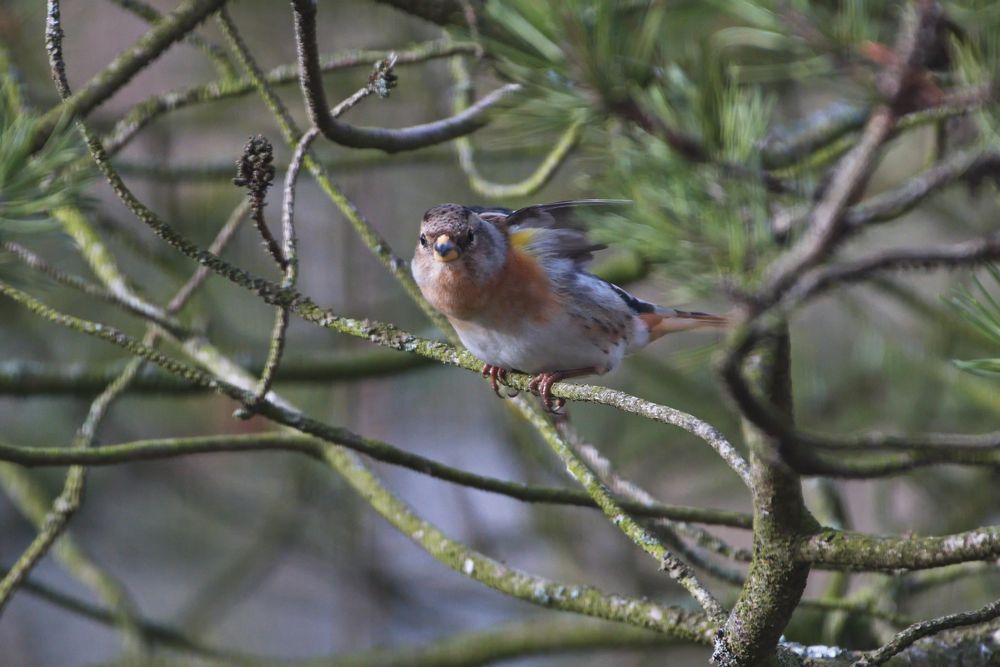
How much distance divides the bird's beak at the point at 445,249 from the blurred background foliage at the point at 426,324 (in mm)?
407

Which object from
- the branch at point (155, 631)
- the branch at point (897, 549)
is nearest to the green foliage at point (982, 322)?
the branch at point (897, 549)

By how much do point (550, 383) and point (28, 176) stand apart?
133 cm

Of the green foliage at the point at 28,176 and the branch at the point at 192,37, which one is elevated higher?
the branch at the point at 192,37

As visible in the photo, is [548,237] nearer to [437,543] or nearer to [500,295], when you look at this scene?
[500,295]

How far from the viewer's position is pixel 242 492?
722cm

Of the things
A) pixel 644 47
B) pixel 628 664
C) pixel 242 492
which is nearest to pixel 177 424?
pixel 242 492

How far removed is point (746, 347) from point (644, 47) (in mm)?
838

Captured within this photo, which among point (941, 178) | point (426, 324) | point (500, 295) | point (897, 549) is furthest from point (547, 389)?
point (426, 324)

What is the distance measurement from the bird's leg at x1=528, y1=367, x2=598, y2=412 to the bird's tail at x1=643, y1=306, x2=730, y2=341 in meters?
→ 0.41

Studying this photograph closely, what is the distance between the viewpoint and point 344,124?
2238 mm

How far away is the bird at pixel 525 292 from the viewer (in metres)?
2.97

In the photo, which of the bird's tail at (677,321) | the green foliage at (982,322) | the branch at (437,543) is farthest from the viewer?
the bird's tail at (677,321)

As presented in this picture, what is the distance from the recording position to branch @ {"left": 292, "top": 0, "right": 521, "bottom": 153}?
6.28ft

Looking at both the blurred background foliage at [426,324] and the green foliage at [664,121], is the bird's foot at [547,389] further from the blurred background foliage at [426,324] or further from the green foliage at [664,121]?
the green foliage at [664,121]
